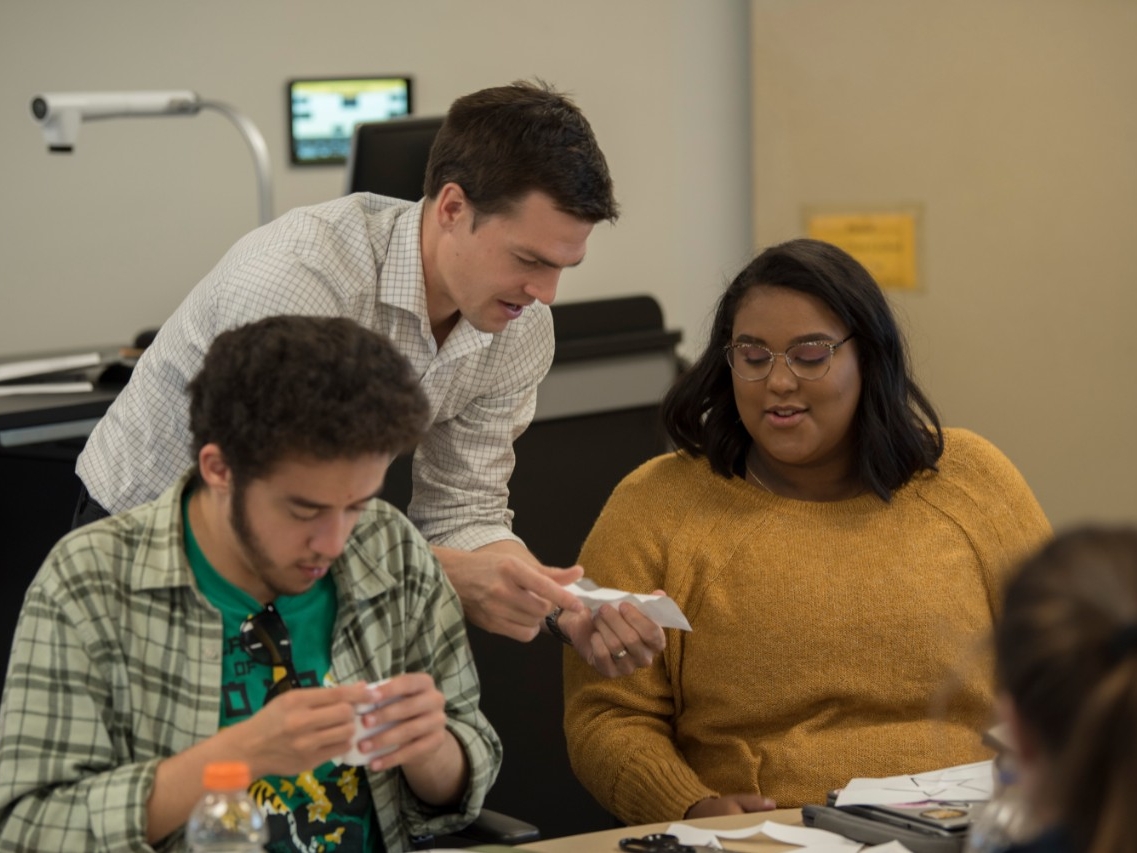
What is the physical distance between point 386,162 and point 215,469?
146cm

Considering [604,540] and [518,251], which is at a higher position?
[518,251]

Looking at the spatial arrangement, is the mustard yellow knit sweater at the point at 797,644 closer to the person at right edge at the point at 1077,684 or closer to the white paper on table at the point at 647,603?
the white paper on table at the point at 647,603

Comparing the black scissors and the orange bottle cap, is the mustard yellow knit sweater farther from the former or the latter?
the orange bottle cap

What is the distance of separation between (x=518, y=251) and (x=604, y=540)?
0.51 metres

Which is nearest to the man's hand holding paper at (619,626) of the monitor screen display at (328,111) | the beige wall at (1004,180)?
the beige wall at (1004,180)

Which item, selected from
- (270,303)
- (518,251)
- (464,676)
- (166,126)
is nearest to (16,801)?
(464,676)

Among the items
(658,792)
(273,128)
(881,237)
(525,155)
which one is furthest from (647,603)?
(273,128)

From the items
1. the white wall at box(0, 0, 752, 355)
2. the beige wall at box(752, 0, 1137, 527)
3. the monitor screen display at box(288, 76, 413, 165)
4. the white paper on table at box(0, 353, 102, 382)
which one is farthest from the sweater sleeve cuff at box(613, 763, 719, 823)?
the monitor screen display at box(288, 76, 413, 165)

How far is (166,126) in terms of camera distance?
14.5 feet

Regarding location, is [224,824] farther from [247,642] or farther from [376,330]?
[376,330]

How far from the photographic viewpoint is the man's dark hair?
77.2 inches

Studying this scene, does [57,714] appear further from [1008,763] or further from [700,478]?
[700,478]

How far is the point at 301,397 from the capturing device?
1.43 meters

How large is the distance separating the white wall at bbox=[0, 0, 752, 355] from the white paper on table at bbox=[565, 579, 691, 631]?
2.20 meters
